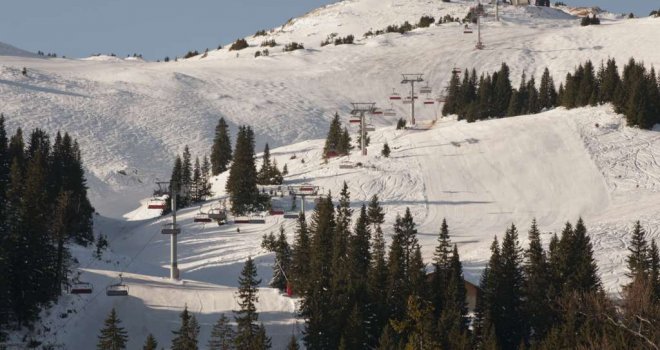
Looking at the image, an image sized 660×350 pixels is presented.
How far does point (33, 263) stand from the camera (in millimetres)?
55719

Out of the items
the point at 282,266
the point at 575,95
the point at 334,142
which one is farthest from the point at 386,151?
the point at 282,266

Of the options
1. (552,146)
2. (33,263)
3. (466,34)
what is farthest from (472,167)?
(466,34)

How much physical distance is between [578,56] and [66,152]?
108382 mm

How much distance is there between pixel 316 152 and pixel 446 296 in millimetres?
59042

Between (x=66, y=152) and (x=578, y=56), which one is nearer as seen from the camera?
(x=66, y=152)

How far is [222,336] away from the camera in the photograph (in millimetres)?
51594

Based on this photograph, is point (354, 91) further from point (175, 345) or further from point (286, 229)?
point (175, 345)

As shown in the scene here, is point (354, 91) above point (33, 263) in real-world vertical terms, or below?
above

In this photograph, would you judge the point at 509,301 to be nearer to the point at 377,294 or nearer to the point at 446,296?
the point at 446,296

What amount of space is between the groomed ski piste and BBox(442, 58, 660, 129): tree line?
6.70 feet

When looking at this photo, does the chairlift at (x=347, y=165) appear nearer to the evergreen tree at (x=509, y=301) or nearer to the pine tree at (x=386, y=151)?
the pine tree at (x=386, y=151)

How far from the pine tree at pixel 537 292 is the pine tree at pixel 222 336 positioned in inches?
621

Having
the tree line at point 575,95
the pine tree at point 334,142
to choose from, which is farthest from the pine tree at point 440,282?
the tree line at point 575,95

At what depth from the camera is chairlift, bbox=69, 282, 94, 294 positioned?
190 ft
